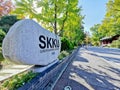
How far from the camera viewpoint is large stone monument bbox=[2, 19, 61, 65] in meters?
4.79

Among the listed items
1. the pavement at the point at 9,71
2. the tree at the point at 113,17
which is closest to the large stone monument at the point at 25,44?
the pavement at the point at 9,71

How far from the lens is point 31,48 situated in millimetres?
5555

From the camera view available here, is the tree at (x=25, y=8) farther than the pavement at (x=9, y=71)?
Yes

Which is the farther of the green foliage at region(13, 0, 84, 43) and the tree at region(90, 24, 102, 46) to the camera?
the tree at region(90, 24, 102, 46)

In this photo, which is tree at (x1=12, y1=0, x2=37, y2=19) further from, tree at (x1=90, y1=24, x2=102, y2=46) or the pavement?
tree at (x1=90, y1=24, x2=102, y2=46)

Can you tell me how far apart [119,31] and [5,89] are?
33.8 m

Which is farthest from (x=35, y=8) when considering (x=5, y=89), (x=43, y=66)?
(x=5, y=89)

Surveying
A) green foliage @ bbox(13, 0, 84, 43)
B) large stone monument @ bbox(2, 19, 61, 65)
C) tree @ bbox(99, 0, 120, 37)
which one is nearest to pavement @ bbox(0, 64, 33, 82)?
large stone monument @ bbox(2, 19, 61, 65)

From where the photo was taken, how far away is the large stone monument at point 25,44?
15.7ft

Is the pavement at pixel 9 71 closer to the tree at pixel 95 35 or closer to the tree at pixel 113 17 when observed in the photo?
the tree at pixel 113 17

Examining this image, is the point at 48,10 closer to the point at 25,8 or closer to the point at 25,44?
the point at 25,8

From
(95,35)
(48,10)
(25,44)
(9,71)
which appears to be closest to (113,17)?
(48,10)

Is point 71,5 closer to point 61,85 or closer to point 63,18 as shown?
point 63,18

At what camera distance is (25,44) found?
5172 millimetres
